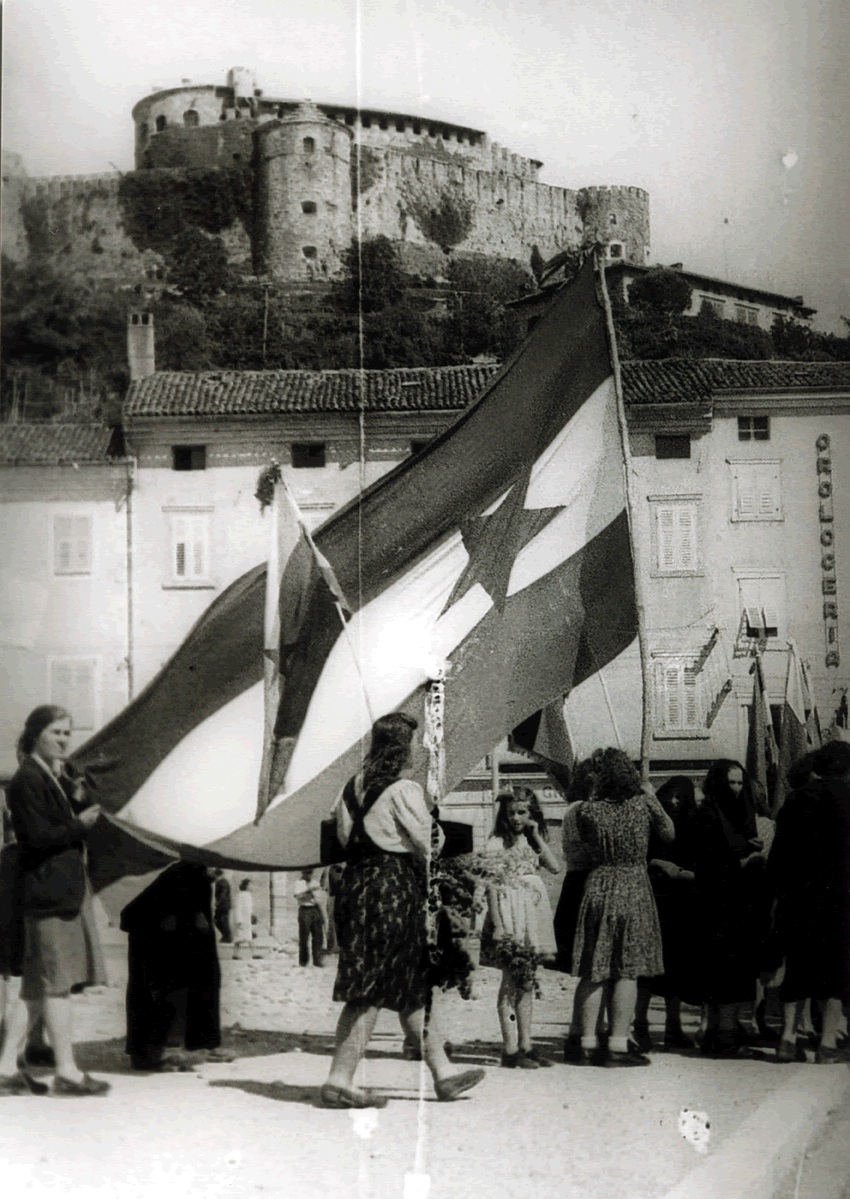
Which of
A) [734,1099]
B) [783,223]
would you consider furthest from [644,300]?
[734,1099]

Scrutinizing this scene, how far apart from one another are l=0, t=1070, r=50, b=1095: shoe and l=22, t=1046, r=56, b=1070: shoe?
4 centimetres

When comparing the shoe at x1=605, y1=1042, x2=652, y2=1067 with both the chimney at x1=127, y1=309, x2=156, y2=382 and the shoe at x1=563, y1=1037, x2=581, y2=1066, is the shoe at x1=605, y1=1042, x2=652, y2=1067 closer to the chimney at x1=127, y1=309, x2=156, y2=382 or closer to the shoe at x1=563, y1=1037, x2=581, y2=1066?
the shoe at x1=563, y1=1037, x2=581, y2=1066

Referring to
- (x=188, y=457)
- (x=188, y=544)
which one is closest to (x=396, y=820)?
(x=188, y=544)

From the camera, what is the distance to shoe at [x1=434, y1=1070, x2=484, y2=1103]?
4980 millimetres

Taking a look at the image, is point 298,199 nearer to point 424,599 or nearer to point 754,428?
point 424,599

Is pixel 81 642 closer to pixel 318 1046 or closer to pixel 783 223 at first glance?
pixel 318 1046

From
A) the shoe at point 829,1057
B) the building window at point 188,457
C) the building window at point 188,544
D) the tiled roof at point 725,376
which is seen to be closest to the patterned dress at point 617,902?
the shoe at point 829,1057

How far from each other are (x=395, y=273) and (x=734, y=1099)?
2.88 metres

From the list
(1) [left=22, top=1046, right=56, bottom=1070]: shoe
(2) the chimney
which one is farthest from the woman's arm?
(2) the chimney

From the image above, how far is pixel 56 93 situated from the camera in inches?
214

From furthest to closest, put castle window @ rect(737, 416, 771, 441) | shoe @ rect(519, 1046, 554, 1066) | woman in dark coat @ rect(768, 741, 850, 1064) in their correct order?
castle window @ rect(737, 416, 771, 441)
woman in dark coat @ rect(768, 741, 850, 1064)
shoe @ rect(519, 1046, 554, 1066)

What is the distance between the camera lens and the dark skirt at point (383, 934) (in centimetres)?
505

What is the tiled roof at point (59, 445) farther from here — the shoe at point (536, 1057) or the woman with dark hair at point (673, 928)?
the shoe at point (536, 1057)

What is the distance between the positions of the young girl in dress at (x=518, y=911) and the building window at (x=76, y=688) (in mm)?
1356
